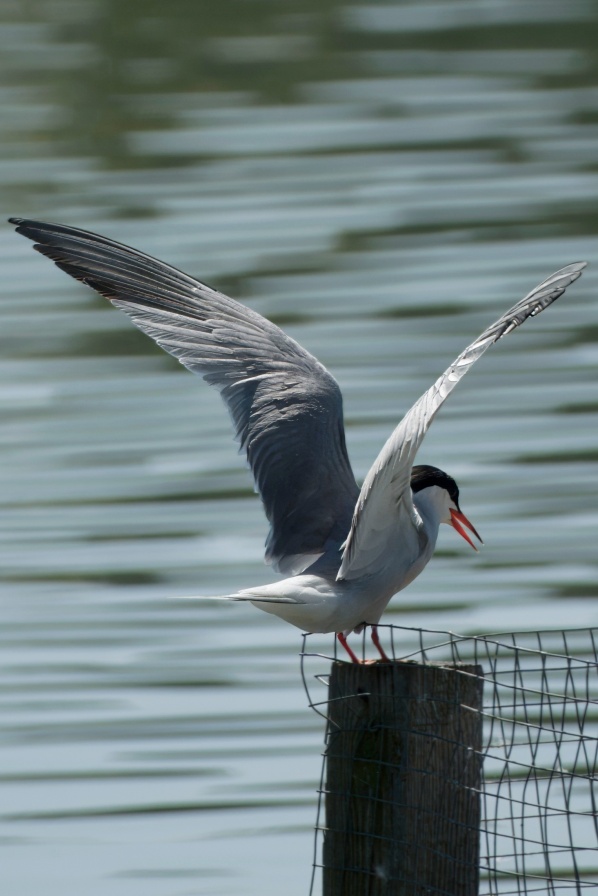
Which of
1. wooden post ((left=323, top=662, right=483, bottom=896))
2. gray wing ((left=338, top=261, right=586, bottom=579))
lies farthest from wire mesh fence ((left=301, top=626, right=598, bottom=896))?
wooden post ((left=323, top=662, right=483, bottom=896))

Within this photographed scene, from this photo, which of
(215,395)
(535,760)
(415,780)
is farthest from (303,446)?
(215,395)

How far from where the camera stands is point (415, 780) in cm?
413

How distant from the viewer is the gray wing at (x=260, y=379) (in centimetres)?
571

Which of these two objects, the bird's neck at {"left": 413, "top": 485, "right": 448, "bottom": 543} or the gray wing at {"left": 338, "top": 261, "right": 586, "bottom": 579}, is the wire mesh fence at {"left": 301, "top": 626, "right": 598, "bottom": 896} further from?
the gray wing at {"left": 338, "top": 261, "right": 586, "bottom": 579}

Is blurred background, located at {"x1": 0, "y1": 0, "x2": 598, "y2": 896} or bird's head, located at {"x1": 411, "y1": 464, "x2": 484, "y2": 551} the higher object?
blurred background, located at {"x1": 0, "y1": 0, "x2": 598, "y2": 896}

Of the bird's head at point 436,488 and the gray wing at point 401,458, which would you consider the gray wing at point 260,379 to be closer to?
the bird's head at point 436,488

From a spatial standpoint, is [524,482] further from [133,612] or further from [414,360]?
[133,612]

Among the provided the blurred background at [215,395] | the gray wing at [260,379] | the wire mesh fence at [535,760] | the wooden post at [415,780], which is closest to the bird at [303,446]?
the gray wing at [260,379]

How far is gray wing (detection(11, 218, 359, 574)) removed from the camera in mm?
5707

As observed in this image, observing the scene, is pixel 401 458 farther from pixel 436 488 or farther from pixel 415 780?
pixel 436 488

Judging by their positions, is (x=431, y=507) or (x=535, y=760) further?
(x=535, y=760)

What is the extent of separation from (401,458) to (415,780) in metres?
0.79

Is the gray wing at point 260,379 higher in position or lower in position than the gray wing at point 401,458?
higher

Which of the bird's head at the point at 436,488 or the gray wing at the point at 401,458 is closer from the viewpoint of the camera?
the gray wing at the point at 401,458
